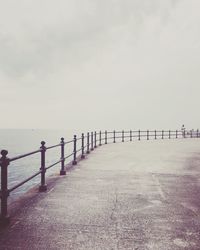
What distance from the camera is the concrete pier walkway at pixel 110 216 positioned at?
394 centimetres

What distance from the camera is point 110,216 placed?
199 inches

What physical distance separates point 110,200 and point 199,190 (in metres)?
2.48

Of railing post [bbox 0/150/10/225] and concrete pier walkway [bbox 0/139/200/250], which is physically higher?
railing post [bbox 0/150/10/225]

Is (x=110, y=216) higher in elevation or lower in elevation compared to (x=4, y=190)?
lower

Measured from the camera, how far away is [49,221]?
15.7 feet

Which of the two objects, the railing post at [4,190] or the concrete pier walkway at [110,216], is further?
the railing post at [4,190]

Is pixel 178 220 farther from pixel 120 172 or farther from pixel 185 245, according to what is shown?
pixel 120 172

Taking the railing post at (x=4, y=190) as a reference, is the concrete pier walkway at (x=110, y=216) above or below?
below

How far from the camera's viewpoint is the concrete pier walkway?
12.9ft

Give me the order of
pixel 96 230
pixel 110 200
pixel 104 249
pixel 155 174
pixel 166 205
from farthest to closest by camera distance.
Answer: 1. pixel 155 174
2. pixel 110 200
3. pixel 166 205
4. pixel 96 230
5. pixel 104 249

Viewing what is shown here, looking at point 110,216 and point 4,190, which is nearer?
point 4,190

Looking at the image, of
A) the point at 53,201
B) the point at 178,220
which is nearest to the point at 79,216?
the point at 53,201

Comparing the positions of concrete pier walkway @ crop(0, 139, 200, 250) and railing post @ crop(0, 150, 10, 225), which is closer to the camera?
concrete pier walkway @ crop(0, 139, 200, 250)

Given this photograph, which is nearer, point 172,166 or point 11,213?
point 11,213
